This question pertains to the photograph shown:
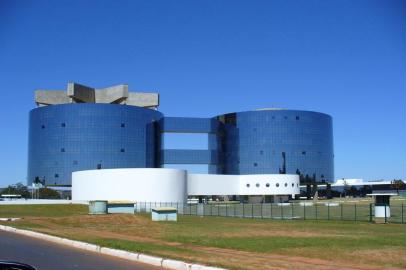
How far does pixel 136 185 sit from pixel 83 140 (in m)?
50.8

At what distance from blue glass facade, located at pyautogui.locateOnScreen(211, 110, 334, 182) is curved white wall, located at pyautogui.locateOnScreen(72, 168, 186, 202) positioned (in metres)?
60.8

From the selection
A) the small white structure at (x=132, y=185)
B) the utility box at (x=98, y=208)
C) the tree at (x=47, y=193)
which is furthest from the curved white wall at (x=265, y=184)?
the utility box at (x=98, y=208)

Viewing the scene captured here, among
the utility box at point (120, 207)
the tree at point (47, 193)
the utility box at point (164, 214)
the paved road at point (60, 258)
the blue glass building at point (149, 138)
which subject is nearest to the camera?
the paved road at point (60, 258)

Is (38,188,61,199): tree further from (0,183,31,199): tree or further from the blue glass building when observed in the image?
(0,183,31,199): tree

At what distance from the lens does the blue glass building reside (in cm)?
14938

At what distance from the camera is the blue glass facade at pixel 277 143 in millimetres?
164750

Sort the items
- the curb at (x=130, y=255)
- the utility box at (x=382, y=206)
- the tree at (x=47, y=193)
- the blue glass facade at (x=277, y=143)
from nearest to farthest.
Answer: the curb at (x=130, y=255) < the utility box at (x=382, y=206) < the tree at (x=47, y=193) < the blue glass facade at (x=277, y=143)

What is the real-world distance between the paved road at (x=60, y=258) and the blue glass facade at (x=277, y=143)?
14399 cm

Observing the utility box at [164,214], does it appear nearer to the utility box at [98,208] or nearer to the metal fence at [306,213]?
the metal fence at [306,213]

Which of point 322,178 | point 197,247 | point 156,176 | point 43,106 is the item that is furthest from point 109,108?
point 197,247

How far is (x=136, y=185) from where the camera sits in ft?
337

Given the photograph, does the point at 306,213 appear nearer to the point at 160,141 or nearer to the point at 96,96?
the point at 160,141

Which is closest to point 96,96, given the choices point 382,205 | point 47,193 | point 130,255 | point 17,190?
point 47,193

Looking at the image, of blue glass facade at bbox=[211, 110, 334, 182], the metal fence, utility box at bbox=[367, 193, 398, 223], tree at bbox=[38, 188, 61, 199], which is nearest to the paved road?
utility box at bbox=[367, 193, 398, 223]
